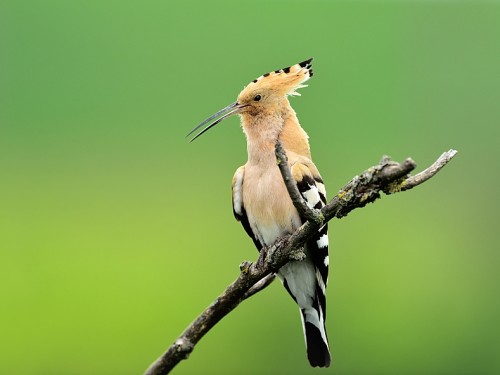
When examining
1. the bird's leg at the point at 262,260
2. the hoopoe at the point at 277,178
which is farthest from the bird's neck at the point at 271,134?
the bird's leg at the point at 262,260

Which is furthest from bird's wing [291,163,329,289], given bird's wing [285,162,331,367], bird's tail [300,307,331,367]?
bird's tail [300,307,331,367]

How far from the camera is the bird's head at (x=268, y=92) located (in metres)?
1.74

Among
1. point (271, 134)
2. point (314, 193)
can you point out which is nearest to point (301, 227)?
point (314, 193)

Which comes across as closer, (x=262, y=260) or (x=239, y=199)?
(x=262, y=260)

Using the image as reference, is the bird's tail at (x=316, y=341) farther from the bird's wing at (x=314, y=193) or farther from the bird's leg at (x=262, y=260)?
the bird's leg at (x=262, y=260)

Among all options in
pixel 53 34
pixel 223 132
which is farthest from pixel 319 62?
pixel 53 34

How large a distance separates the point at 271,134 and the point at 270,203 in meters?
0.16

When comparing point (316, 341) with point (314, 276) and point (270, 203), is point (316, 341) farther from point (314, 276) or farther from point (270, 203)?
point (270, 203)

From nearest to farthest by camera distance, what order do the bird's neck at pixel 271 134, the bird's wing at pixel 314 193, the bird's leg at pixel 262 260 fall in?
the bird's leg at pixel 262 260
the bird's wing at pixel 314 193
the bird's neck at pixel 271 134

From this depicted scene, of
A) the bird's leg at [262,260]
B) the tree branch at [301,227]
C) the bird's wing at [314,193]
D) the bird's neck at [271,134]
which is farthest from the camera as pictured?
the bird's neck at [271,134]

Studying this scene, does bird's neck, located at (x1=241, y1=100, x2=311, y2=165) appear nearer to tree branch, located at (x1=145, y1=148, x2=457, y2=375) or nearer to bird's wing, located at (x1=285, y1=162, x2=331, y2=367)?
bird's wing, located at (x1=285, y1=162, x2=331, y2=367)

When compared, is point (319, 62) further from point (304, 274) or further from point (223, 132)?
point (304, 274)

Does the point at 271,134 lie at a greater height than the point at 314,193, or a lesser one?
greater

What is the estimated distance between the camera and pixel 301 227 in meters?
1.22
